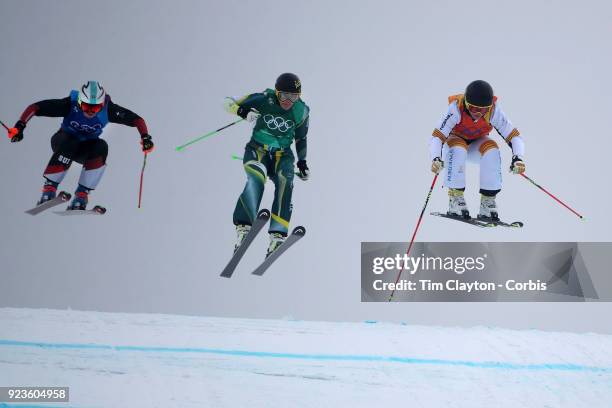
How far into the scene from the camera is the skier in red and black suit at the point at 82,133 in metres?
6.45

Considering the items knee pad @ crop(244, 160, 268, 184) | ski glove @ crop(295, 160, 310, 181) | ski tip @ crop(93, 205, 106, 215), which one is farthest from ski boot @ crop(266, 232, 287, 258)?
ski tip @ crop(93, 205, 106, 215)

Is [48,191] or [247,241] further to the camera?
[48,191]

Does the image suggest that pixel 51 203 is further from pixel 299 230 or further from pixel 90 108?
pixel 299 230

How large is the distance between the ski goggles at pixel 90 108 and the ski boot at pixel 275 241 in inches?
72.0

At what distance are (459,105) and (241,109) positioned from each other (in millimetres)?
1772

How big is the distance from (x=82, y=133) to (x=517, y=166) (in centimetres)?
363

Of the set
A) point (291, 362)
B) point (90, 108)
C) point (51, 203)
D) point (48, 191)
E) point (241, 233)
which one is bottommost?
point (291, 362)

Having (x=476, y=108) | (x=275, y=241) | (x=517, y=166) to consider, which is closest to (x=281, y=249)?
(x=275, y=241)

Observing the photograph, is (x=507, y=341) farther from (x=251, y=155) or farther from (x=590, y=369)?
(x=251, y=155)

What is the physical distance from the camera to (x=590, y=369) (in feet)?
20.0

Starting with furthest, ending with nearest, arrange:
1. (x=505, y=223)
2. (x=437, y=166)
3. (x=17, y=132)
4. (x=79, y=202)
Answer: (x=79, y=202) → (x=17, y=132) → (x=505, y=223) → (x=437, y=166)

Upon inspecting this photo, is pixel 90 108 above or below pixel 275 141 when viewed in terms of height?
above

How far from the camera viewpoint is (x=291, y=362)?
598 cm

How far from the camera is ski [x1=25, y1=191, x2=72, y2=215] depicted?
21.4 ft
